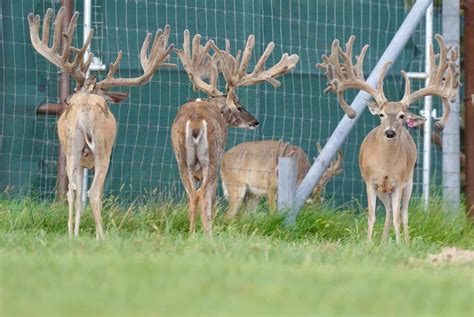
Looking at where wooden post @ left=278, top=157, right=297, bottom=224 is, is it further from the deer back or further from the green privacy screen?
the green privacy screen

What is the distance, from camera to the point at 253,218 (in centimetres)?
1226

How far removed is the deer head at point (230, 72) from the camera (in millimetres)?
13156

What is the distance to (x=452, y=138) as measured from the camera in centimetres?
1391

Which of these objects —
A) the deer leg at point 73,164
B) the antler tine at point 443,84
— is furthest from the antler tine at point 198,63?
the deer leg at point 73,164

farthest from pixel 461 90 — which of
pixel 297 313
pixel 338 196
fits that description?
pixel 297 313

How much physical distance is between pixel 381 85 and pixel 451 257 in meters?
3.18

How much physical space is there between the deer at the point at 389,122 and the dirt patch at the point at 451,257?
6.03ft

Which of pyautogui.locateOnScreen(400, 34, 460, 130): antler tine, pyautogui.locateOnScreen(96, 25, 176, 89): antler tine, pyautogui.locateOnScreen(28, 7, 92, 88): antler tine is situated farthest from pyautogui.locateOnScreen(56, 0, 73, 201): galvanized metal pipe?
pyautogui.locateOnScreen(400, 34, 460, 130): antler tine

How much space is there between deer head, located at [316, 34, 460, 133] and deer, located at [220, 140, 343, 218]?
1492 mm

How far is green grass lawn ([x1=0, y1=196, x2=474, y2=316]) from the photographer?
20.0 feet

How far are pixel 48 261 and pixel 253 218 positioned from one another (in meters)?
4.84

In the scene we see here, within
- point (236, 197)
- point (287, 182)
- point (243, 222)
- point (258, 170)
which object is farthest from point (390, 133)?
point (258, 170)

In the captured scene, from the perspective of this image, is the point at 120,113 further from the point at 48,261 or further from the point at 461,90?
the point at 48,261

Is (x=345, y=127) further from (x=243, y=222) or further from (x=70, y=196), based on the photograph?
(x=70, y=196)
